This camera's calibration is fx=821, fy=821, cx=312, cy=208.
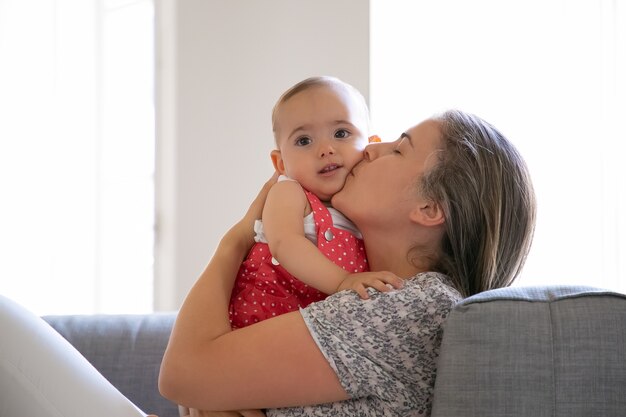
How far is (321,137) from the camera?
1.65 m

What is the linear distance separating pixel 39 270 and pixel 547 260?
258 centimetres

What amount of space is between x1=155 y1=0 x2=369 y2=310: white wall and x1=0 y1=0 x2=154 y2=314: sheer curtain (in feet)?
1.20

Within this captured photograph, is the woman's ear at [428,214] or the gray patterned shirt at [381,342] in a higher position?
the woman's ear at [428,214]

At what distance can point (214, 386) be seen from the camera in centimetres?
135

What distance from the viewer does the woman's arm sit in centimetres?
131

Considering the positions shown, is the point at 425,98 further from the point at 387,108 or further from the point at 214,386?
the point at 214,386

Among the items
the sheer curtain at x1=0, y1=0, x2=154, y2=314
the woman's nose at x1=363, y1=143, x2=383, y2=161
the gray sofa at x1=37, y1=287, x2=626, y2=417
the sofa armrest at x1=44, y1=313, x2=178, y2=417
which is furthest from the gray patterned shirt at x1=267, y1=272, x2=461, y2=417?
the sheer curtain at x1=0, y1=0, x2=154, y2=314

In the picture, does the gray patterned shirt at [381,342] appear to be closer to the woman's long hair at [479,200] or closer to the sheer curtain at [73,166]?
the woman's long hair at [479,200]

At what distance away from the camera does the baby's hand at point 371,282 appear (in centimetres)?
133

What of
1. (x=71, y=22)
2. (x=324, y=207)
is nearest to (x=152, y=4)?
(x=71, y=22)

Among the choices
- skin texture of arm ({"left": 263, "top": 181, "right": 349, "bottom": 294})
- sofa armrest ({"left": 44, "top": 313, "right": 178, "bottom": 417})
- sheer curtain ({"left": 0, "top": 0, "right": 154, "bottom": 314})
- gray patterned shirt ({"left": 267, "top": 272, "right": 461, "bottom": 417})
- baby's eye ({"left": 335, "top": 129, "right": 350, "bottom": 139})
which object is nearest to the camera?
gray patterned shirt ({"left": 267, "top": 272, "right": 461, "bottom": 417})

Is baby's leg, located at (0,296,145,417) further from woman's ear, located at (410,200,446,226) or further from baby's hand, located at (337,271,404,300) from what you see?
woman's ear, located at (410,200,446,226)

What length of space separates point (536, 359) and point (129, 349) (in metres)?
1.30

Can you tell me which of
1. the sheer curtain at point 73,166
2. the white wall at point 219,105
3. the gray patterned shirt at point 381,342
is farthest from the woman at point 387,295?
the sheer curtain at point 73,166
